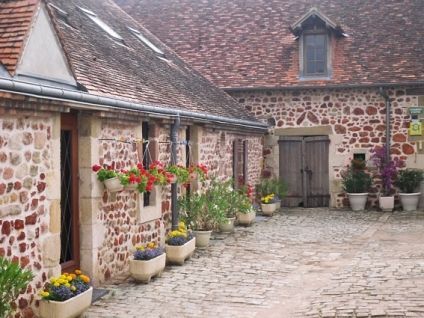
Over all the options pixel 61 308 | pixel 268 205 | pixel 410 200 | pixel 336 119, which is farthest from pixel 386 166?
pixel 61 308

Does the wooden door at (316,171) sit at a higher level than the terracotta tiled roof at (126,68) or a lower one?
lower

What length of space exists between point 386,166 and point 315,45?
378 centimetres

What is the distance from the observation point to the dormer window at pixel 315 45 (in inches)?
616

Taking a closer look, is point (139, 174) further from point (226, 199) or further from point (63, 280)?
point (226, 199)

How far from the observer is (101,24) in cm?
1129

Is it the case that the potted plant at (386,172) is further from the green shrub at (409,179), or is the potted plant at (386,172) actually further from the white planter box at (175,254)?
the white planter box at (175,254)

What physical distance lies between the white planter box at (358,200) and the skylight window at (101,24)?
739 centimetres

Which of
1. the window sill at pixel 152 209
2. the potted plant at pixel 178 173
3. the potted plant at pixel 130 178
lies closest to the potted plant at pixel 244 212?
the potted plant at pixel 178 173

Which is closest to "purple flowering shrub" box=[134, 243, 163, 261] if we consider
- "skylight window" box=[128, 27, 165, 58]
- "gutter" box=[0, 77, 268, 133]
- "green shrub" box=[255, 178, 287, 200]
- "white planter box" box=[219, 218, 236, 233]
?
"gutter" box=[0, 77, 268, 133]

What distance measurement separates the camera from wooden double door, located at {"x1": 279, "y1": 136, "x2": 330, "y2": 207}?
52.1ft

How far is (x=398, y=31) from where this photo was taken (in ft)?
52.9

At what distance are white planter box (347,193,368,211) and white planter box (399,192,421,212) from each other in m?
0.92

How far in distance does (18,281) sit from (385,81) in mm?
12132

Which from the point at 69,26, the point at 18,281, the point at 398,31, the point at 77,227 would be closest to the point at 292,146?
the point at 398,31
